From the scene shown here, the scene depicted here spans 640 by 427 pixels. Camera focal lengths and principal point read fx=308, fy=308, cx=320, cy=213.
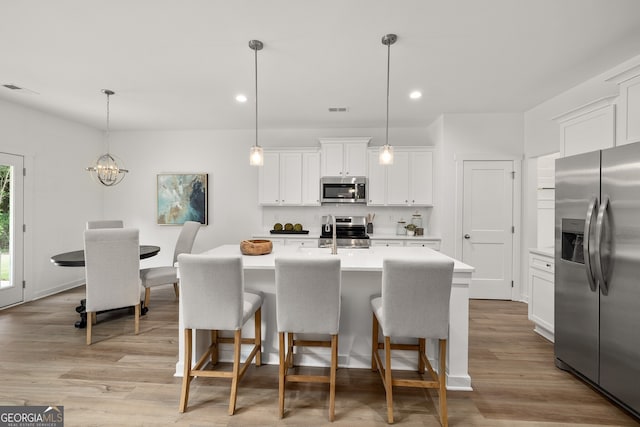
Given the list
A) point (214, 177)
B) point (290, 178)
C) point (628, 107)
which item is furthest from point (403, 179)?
point (214, 177)

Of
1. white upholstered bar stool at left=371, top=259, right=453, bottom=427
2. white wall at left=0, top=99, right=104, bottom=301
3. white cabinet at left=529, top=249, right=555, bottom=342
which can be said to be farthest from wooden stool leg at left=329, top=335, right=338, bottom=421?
white wall at left=0, top=99, right=104, bottom=301

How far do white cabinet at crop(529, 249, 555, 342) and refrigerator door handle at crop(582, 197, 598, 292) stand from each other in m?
0.90

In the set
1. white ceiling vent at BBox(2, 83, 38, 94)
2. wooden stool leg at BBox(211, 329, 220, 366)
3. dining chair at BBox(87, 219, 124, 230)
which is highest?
white ceiling vent at BBox(2, 83, 38, 94)

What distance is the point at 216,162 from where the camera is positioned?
5.40m

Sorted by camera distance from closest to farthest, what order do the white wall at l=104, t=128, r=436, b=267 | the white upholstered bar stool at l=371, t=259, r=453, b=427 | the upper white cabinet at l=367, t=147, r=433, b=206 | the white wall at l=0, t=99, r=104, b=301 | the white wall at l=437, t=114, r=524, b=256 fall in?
the white upholstered bar stool at l=371, t=259, r=453, b=427, the white wall at l=0, t=99, r=104, b=301, the white wall at l=437, t=114, r=524, b=256, the upper white cabinet at l=367, t=147, r=433, b=206, the white wall at l=104, t=128, r=436, b=267

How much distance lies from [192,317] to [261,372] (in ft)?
2.67

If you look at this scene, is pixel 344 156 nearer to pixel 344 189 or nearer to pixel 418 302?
pixel 344 189

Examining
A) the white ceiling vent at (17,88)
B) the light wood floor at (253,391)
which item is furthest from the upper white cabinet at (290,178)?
the white ceiling vent at (17,88)

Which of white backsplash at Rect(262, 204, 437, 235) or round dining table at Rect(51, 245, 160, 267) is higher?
white backsplash at Rect(262, 204, 437, 235)

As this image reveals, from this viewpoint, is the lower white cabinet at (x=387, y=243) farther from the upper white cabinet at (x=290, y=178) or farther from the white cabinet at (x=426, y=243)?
the upper white cabinet at (x=290, y=178)

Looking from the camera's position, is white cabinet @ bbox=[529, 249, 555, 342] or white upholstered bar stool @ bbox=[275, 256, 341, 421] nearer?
white upholstered bar stool @ bbox=[275, 256, 341, 421]

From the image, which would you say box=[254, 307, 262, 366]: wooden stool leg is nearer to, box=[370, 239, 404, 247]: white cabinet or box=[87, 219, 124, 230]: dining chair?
box=[370, 239, 404, 247]: white cabinet

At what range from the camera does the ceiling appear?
6.92 feet

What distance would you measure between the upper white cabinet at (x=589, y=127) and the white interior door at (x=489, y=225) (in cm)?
130
